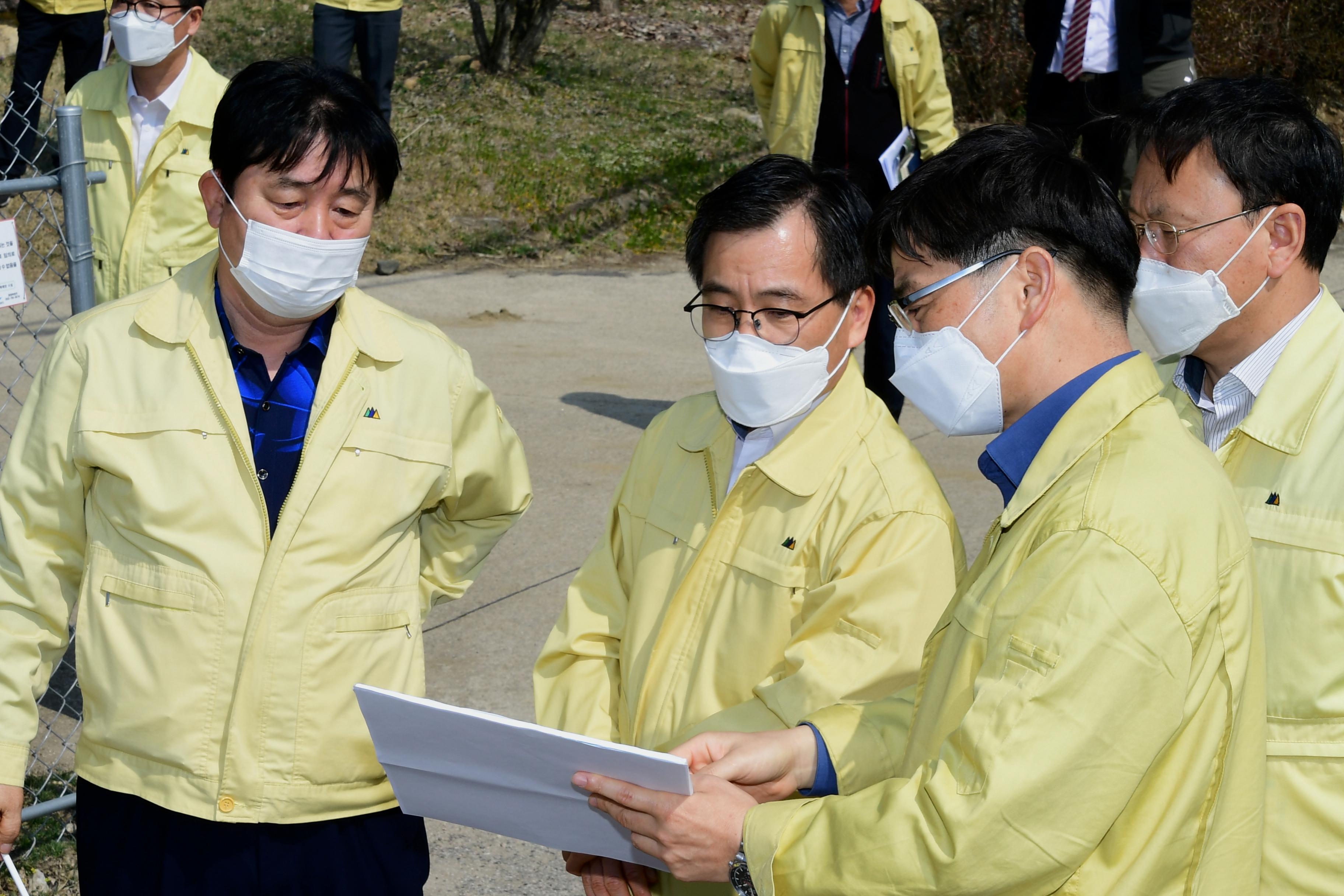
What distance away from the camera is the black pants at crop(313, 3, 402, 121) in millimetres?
8039

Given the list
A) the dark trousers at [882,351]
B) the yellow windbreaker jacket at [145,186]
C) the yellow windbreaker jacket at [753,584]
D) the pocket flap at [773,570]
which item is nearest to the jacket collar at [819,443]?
the yellow windbreaker jacket at [753,584]

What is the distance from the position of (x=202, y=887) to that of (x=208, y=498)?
0.69 metres

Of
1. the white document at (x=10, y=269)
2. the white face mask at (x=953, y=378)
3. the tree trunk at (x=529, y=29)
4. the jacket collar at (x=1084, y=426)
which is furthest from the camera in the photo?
the tree trunk at (x=529, y=29)

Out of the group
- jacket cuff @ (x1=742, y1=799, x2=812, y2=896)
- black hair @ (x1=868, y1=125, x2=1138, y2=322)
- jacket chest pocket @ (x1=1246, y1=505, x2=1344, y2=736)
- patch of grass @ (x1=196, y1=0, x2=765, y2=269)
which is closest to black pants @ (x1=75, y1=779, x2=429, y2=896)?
jacket cuff @ (x1=742, y1=799, x2=812, y2=896)

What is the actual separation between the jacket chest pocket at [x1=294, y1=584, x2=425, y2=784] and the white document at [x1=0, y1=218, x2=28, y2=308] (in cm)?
143

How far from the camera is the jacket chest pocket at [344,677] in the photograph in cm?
233

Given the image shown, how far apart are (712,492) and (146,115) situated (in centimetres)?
297

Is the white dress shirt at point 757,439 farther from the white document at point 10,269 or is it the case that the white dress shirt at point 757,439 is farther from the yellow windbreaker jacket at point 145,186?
the yellow windbreaker jacket at point 145,186

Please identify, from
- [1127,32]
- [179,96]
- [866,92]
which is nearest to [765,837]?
[179,96]

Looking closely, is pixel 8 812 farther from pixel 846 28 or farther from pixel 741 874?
pixel 846 28

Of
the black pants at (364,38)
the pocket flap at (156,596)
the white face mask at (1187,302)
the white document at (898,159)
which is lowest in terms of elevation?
the black pants at (364,38)

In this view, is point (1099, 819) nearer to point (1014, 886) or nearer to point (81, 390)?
point (1014, 886)

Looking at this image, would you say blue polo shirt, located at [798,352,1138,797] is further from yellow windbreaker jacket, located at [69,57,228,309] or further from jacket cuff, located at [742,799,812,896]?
yellow windbreaker jacket, located at [69,57,228,309]

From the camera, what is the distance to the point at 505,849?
11.6 ft
